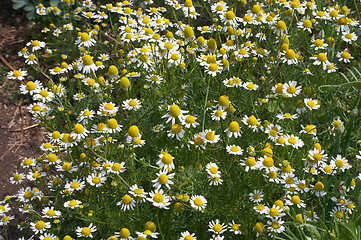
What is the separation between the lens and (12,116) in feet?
14.3

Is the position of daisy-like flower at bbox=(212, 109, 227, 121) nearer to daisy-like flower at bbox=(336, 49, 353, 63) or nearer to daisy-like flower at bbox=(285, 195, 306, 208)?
daisy-like flower at bbox=(285, 195, 306, 208)

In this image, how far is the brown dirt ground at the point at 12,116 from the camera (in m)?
3.78

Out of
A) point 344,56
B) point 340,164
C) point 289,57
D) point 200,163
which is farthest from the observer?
point 344,56

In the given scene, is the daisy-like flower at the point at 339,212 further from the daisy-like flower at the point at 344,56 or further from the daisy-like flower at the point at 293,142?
the daisy-like flower at the point at 344,56

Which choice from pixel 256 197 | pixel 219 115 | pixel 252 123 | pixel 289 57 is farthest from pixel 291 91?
pixel 256 197

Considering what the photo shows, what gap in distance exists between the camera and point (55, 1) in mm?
4613

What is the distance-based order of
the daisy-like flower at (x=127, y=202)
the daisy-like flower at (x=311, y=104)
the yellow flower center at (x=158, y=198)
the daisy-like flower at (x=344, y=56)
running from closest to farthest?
1. the yellow flower center at (x=158, y=198)
2. the daisy-like flower at (x=127, y=202)
3. the daisy-like flower at (x=311, y=104)
4. the daisy-like flower at (x=344, y=56)

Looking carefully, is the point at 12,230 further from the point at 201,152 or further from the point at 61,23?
the point at 61,23

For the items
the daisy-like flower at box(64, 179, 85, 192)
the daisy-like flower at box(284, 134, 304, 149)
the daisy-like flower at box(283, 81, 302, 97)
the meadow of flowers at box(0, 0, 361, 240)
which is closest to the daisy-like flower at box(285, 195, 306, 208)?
the meadow of flowers at box(0, 0, 361, 240)

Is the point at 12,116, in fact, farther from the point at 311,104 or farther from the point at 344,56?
the point at 344,56

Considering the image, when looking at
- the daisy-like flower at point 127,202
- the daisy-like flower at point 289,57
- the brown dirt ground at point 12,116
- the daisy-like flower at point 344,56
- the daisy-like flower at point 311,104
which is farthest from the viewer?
the brown dirt ground at point 12,116

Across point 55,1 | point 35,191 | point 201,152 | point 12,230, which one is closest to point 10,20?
point 55,1

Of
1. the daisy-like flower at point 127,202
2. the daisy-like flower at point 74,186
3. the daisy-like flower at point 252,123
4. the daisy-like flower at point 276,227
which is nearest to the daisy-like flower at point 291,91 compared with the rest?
the daisy-like flower at point 252,123

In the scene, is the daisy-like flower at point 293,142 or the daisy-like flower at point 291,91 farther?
the daisy-like flower at point 291,91
